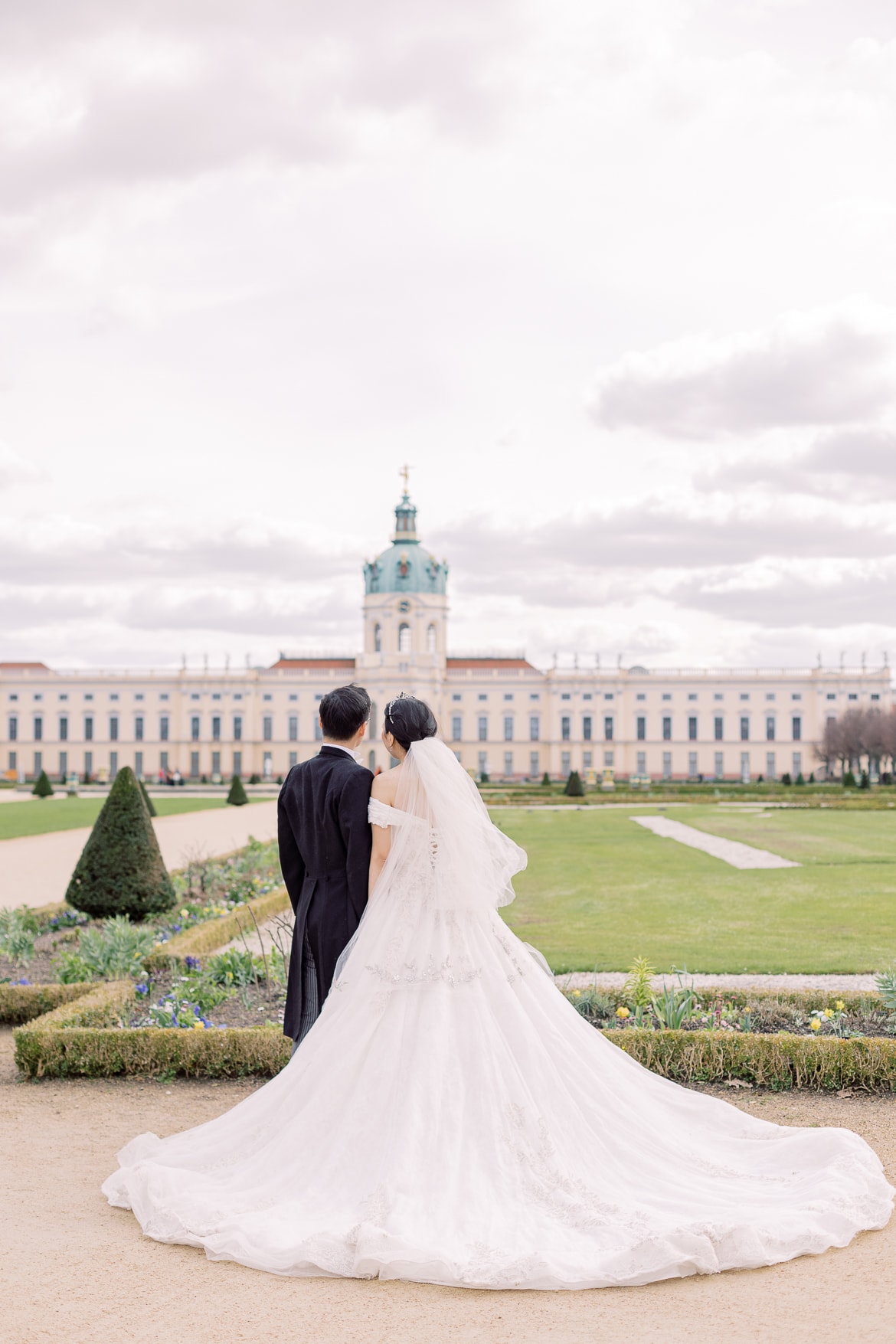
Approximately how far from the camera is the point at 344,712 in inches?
155

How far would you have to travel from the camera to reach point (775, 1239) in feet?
10.9

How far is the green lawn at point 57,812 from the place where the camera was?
73.2 feet

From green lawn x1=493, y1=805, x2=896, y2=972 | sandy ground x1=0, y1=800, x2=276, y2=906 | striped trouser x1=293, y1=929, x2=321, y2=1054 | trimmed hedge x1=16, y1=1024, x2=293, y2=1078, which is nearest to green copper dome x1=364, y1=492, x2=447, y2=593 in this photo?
sandy ground x1=0, y1=800, x2=276, y2=906

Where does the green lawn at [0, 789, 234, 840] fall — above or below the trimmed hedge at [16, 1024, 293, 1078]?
below

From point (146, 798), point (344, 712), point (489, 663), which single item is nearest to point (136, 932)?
point (344, 712)

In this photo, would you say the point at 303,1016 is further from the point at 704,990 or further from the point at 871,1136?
the point at 704,990

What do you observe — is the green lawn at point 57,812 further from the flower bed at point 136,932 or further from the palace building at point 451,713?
the palace building at point 451,713

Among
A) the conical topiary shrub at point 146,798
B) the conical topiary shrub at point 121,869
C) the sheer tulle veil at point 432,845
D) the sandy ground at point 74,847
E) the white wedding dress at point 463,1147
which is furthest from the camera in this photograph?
the sandy ground at point 74,847

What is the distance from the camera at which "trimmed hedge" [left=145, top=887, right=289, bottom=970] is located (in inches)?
315

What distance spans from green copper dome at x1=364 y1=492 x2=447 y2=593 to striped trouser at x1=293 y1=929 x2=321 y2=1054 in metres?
64.5

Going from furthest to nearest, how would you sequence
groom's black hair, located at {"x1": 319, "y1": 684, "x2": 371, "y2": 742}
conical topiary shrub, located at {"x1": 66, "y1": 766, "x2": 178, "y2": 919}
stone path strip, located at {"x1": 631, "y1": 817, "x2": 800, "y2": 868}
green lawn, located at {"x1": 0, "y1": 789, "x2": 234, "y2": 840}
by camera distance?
green lawn, located at {"x1": 0, "y1": 789, "x2": 234, "y2": 840}
stone path strip, located at {"x1": 631, "y1": 817, "x2": 800, "y2": 868}
conical topiary shrub, located at {"x1": 66, "y1": 766, "x2": 178, "y2": 919}
groom's black hair, located at {"x1": 319, "y1": 684, "x2": 371, "y2": 742}

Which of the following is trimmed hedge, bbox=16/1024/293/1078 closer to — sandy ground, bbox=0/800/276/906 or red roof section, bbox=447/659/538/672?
sandy ground, bbox=0/800/276/906

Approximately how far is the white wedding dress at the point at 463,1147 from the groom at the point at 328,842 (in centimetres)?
11

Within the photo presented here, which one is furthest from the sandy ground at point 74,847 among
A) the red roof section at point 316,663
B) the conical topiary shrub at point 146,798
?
the red roof section at point 316,663
